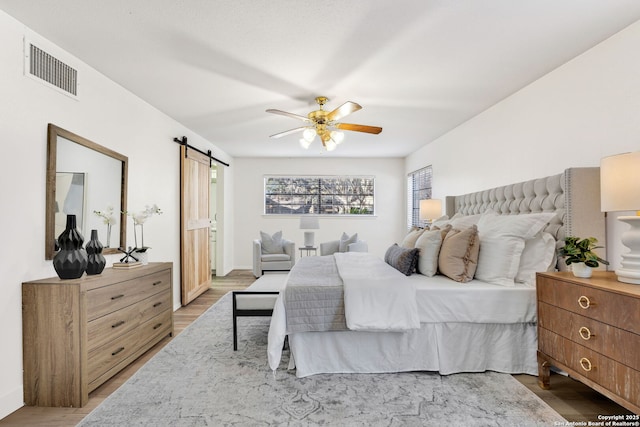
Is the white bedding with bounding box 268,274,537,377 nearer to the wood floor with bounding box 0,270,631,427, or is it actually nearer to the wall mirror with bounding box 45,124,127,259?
the wood floor with bounding box 0,270,631,427

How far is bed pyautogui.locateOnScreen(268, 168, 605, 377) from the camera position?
8.04 ft

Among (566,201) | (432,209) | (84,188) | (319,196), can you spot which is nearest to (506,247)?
(566,201)

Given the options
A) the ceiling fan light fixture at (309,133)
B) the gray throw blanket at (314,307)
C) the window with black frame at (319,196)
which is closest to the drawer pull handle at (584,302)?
the gray throw blanket at (314,307)

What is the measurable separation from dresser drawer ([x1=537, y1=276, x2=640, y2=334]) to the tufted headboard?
0.55 meters

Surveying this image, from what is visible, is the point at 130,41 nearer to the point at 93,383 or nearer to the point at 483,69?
the point at 93,383

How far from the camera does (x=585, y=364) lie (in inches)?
74.8

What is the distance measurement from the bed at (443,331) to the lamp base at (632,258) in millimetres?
548

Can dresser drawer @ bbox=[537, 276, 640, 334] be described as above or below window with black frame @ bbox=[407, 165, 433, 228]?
below

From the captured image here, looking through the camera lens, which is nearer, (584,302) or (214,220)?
(584,302)

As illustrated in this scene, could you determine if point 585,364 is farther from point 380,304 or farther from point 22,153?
point 22,153

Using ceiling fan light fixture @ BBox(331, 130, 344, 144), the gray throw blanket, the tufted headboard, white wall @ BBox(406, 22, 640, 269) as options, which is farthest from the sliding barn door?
the tufted headboard

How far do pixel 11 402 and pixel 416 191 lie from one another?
6262 millimetres

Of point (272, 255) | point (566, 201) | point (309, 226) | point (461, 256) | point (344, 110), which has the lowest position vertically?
point (272, 255)

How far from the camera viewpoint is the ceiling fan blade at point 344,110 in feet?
9.35
